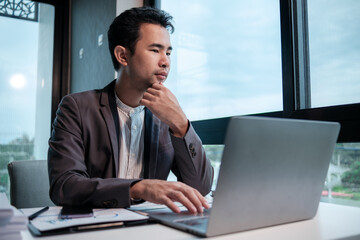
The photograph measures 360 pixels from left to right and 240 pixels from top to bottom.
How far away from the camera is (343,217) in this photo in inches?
34.4

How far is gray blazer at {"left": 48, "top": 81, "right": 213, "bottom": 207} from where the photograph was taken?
3.32ft

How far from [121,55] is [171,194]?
36.7 inches

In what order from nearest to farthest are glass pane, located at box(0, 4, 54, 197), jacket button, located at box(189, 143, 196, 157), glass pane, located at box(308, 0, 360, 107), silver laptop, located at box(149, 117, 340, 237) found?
silver laptop, located at box(149, 117, 340, 237)
jacket button, located at box(189, 143, 196, 157)
glass pane, located at box(308, 0, 360, 107)
glass pane, located at box(0, 4, 54, 197)

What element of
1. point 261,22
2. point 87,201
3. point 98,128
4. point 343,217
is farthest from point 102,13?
point 343,217

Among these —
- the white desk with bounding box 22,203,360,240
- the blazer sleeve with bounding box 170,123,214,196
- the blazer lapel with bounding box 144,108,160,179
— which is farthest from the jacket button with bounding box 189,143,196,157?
the white desk with bounding box 22,203,360,240

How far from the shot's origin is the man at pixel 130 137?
952 mm

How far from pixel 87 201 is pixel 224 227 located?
0.46 m

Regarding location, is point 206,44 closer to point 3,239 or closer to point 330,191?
point 330,191

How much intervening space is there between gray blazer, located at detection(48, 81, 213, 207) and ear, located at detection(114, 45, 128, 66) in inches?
4.9

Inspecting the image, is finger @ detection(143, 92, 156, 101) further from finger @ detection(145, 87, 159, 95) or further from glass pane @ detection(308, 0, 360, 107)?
glass pane @ detection(308, 0, 360, 107)

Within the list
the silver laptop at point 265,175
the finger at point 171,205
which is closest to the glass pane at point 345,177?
the silver laptop at point 265,175

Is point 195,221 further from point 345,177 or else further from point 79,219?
point 345,177

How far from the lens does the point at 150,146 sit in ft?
4.71

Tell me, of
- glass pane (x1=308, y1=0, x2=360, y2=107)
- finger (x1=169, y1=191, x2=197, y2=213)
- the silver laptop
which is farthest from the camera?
glass pane (x1=308, y1=0, x2=360, y2=107)
